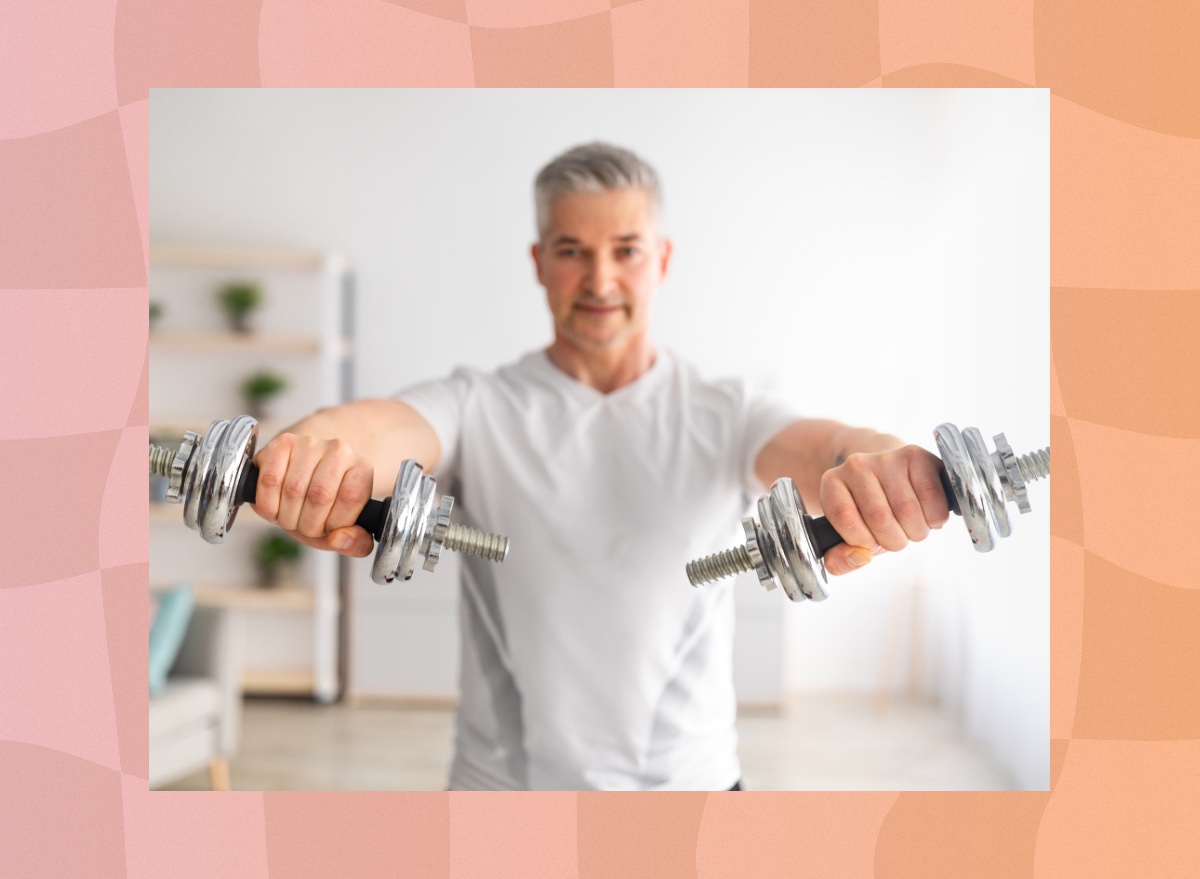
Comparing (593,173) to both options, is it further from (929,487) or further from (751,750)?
(751,750)

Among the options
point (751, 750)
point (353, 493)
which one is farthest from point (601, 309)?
point (751, 750)

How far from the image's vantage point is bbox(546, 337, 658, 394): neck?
1.45 metres

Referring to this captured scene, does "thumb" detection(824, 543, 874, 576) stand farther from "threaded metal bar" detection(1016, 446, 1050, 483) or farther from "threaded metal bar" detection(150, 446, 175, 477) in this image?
"threaded metal bar" detection(150, 446, 175, 477)

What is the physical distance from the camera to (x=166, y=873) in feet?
2.65

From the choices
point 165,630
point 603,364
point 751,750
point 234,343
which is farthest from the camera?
point 234,343

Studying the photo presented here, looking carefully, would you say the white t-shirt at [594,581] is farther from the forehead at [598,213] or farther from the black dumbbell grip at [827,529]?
the black dumbbell grip at [827,529]

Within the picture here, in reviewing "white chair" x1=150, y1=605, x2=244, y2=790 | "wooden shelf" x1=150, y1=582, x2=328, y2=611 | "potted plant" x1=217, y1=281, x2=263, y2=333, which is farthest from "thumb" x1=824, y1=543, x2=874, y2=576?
"potted plant" x1=217, y1=281, x2=263, y2=333

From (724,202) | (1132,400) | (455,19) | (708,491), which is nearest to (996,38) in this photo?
(1132,400)

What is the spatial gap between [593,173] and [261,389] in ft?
12.2

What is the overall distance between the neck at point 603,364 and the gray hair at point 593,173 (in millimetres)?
192

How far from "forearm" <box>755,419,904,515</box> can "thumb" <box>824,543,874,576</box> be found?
225 mm

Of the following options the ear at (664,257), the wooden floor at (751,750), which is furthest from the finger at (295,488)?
the wooden floor at (751,750)

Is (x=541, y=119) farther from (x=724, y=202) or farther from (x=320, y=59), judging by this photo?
(x=320, y=59)

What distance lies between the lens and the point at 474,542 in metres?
0.75
